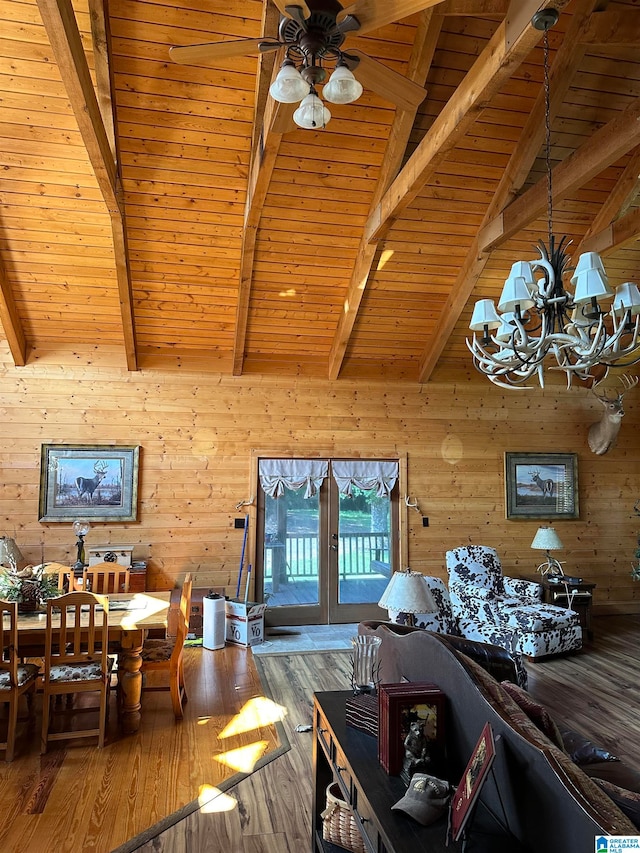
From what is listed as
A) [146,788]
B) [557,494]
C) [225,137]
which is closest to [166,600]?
[146,788]

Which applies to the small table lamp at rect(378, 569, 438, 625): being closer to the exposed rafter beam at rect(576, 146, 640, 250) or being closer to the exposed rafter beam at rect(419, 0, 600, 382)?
the exposed rafter beam at rect(419, 0, 600, 382)

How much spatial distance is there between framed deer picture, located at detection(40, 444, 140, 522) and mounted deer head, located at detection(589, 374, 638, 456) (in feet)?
18.9

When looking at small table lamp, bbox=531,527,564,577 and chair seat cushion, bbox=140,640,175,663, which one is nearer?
chair seat cushion, bbox=140,640,175,663

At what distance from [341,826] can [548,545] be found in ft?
17.8

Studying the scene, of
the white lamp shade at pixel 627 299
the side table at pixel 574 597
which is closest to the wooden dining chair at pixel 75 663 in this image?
the white lamp shade at pixel 627 299

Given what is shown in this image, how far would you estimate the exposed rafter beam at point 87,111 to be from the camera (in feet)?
9.98

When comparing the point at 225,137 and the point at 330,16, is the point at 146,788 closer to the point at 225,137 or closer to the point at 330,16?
the point at 330,16

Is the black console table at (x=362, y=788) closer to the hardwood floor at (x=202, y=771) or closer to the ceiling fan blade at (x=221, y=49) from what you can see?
the hardwood floor at (x=202, y=771)

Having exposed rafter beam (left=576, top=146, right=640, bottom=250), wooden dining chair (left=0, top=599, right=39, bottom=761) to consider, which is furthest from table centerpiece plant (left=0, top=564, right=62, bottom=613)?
exposed rafter beam (left=576, top=146, right=640, bottom=250)

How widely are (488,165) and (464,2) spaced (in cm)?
195

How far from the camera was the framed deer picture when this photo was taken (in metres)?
6.56

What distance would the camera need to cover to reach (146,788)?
11.1ft

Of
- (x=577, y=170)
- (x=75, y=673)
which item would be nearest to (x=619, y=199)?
(x=577, y=170)

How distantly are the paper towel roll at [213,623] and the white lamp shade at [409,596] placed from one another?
2.90 metres
